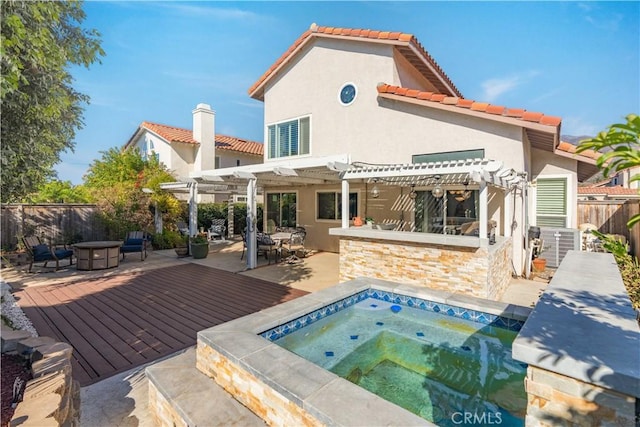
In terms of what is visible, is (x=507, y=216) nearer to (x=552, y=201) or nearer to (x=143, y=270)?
(x=552, y=201)

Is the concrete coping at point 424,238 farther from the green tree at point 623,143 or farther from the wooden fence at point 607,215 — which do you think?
the wooden fence at point 607,215

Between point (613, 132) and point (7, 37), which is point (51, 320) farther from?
point (613, 132)

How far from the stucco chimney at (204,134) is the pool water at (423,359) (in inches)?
786

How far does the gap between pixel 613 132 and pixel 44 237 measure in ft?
67.3

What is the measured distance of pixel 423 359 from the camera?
18.6ft

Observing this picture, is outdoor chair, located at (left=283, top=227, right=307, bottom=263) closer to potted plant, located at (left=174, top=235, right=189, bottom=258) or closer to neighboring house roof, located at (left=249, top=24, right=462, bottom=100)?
potted plant, located at (left=174, top=235, right=189, bottom=258)

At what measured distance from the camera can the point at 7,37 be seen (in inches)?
139

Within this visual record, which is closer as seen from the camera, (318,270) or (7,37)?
(7,37)

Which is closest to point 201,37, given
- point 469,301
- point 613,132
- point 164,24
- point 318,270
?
point 164,24

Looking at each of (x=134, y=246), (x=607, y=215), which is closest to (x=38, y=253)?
(x=134, y=246)

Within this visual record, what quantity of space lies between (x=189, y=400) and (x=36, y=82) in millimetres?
4633

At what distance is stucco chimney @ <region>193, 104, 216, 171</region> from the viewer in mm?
23141

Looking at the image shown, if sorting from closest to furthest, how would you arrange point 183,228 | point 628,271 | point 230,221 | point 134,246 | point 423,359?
point 423,359
point 628,271
point 134,246
point 183,228
point 230,221

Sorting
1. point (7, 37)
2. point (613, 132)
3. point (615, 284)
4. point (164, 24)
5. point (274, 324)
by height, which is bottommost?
point (274, 324)
